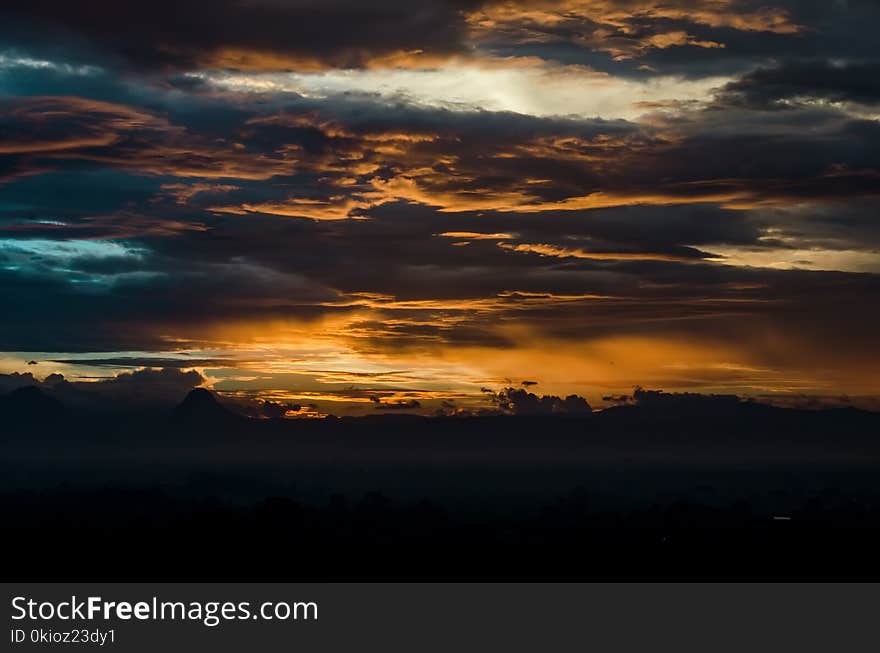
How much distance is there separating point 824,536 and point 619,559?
3054 centimetres

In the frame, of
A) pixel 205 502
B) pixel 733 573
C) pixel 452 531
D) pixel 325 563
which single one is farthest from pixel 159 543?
pixel 205 502

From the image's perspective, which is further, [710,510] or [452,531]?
[710,510]

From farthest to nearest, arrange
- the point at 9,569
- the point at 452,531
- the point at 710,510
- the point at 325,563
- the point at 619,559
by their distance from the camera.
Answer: the point at 710,510 → the point at 452,531 → the point at 619,559 → the point at 325,563 → the point at 9,569

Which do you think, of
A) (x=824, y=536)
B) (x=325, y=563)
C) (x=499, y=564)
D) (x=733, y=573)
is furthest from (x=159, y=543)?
(x=824, y=536)

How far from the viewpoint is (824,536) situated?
12156cm

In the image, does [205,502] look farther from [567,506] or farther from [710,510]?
[710,510]

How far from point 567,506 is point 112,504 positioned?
70.9 metres

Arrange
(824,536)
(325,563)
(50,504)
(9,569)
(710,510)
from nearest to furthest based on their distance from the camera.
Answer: (9,569)
(325,563)
(824,536)
(710,510)
(50,504)

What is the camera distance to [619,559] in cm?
10275
